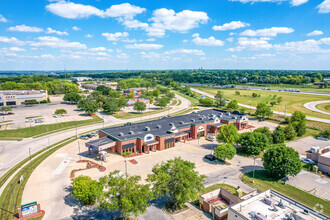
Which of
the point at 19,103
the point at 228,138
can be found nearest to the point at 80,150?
the point at 228,138

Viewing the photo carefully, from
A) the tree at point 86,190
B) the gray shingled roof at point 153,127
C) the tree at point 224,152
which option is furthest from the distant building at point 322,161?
the tree at point 86,190

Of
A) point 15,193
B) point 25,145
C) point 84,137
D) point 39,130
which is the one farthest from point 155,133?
point 39,130

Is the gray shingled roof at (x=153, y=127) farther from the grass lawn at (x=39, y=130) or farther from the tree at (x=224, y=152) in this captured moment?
the grass lawn at (x=39, y=130)

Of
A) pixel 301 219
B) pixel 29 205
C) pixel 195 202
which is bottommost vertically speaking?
pixel 195 202

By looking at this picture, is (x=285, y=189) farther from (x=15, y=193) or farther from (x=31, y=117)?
(x=31, y=117)

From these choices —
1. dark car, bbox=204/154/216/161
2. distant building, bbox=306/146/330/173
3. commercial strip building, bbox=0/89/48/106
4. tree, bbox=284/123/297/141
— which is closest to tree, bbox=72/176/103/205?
dark car, bbox=204/154/216/161

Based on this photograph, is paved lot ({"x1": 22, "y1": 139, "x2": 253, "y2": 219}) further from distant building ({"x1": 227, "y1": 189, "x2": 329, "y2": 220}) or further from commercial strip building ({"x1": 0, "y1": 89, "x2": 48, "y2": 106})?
commercial strip building ({"x1": 0, "y1": 89, "x2": 48, "y2": 106})

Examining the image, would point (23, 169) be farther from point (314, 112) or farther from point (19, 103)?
point (314, 112)
